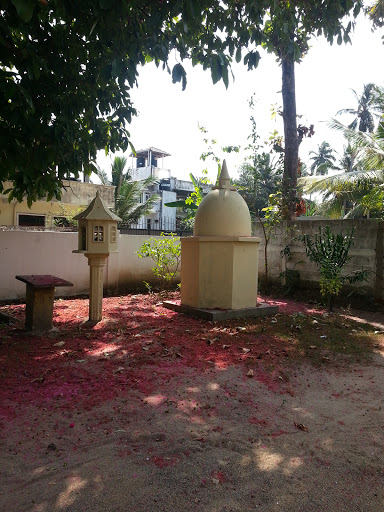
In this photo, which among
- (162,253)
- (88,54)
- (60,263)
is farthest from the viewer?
(162,253)

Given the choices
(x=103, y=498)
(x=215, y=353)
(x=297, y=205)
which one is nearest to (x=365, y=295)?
(x=297, y=205)

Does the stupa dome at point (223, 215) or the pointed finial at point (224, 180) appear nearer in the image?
the stupa dome at point (223, 215)

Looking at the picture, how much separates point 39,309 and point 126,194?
16.8 meters

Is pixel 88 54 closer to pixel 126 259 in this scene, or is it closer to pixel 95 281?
pixel 95 281

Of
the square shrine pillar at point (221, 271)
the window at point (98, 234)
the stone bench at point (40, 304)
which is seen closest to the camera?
the stone bench at point (40, 304)

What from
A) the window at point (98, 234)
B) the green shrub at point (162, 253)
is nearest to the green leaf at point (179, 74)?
the window at point (98, 234)

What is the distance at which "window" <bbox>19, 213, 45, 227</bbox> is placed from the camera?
17.2 metres

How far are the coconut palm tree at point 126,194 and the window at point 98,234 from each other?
600 inches

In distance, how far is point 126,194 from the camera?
855 inches

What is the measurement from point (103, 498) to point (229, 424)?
4.09 ft

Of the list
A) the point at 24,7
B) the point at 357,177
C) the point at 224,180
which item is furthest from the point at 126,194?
the point at 24,7

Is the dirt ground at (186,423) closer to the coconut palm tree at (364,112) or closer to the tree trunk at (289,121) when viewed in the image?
the tree trunk at (289,121)

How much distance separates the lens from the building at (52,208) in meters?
16.6

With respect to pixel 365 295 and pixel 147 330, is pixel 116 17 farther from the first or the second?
pixel 365 295
